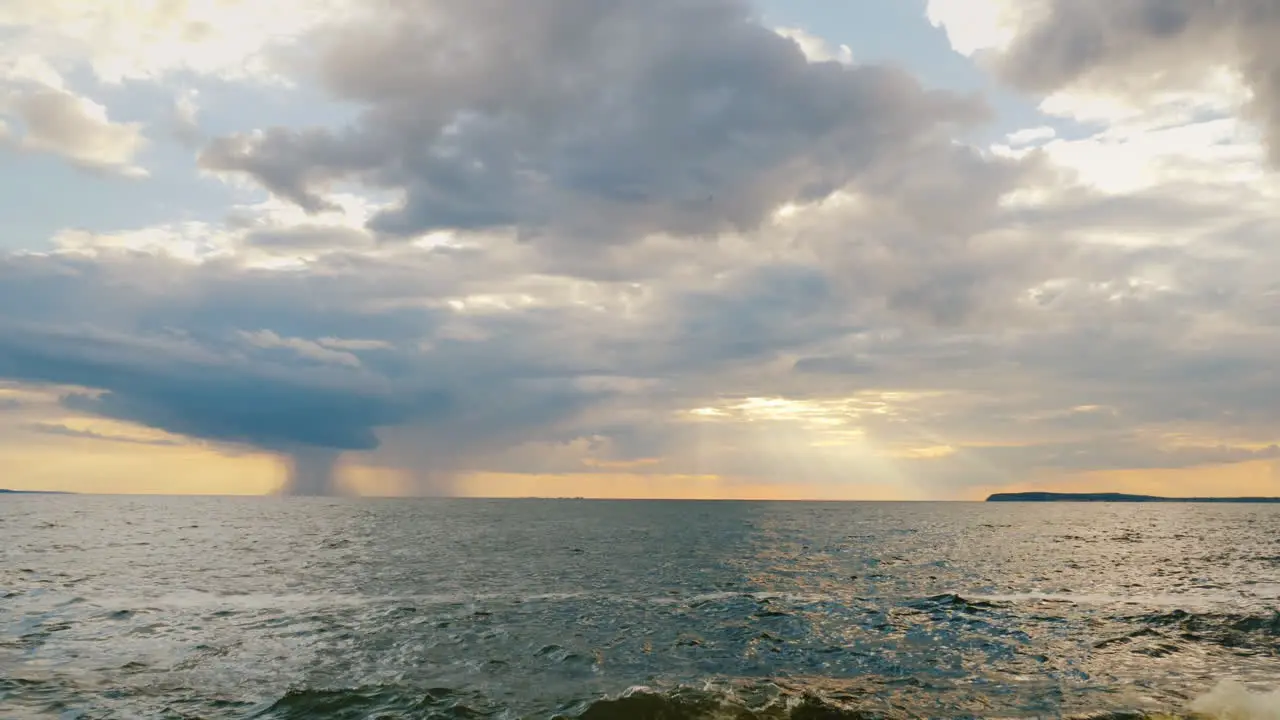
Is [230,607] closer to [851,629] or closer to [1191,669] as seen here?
[851,629]

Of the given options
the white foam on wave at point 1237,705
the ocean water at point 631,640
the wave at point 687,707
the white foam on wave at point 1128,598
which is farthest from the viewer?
the white foam on wave at point 1128,598

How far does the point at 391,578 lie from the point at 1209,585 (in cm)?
5586

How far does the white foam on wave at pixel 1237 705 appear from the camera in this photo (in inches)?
728

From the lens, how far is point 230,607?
127ft

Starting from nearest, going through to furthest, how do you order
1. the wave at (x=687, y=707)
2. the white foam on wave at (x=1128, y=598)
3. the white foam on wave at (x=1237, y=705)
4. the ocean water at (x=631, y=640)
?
the white foam on wave at (x=1237, y=705)
the wave at (x=687, y=707)
the ocean water at (x=631, y=640)
the white foam on wave at (x=1128, y=598)

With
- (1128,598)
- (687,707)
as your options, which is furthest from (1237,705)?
(1128,598)

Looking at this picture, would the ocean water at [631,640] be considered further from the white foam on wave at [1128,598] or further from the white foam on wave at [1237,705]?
the white foam on wave at [1128,598]

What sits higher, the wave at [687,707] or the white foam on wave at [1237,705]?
the white foam on wave at [1237,705]

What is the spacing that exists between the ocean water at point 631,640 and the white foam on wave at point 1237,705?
0.08 meters

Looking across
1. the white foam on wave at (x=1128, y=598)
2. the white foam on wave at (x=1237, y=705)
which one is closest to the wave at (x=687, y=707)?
the white foam on wave at (x=1237, y=705)

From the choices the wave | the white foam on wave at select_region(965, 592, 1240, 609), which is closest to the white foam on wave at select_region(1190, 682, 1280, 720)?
the wave

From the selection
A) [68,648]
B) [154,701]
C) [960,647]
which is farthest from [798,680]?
[68,648]

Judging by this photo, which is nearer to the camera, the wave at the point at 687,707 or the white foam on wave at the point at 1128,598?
the wave at the point at 687,707

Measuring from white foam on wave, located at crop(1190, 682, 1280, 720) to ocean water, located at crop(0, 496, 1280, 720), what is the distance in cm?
8
